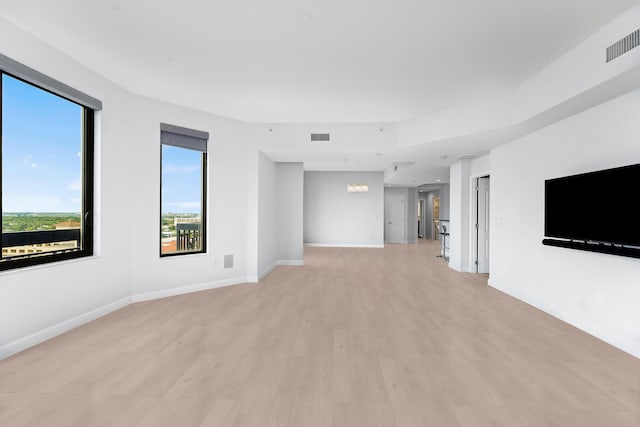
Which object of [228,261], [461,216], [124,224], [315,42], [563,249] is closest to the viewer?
[315,42]

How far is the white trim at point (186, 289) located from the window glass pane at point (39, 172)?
1155 millimetres

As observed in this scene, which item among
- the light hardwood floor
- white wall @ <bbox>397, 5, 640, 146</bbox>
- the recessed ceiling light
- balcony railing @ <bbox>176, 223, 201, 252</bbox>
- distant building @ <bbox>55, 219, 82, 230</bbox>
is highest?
the recessed ceiling light

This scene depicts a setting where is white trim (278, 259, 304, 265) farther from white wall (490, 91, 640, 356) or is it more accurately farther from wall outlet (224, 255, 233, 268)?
white wall (490, 91, 640, 356)

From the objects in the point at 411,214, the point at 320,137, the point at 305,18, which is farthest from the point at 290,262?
the point at 411,214

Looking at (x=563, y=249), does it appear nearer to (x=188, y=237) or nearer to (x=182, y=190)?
(x=188, y=237)

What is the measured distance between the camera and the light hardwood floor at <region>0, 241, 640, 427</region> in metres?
1.91

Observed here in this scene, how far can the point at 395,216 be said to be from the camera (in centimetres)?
1284

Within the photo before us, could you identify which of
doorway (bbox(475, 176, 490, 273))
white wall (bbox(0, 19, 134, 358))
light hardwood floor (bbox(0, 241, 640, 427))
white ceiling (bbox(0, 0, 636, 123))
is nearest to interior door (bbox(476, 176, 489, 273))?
doorway (bbox(475, 176, 490, 273))

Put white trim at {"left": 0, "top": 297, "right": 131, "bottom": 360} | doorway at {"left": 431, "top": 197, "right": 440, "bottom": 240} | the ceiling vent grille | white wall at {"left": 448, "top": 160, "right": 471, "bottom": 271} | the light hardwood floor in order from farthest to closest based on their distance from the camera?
doorway at {"left": 431, "top": 197, "right": 440, "bottom": 240}, white wall at {"left": 448, "top": 160, "right": 471, "bottom": 271}, white trim at {"left": 0, "top": 297, "right": 131, "bottom": 360}, the ceiling vent grille, the light hardwood floor

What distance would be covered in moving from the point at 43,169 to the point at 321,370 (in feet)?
11.2

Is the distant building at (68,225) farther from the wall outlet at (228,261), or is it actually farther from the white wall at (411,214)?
the white wall at (411,214)

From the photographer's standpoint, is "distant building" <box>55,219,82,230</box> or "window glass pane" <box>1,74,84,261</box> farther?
"distant building" <box>55,219,82,230</box>

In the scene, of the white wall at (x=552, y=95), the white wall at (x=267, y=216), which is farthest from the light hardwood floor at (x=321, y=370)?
the white wall at (x=552, y=95)

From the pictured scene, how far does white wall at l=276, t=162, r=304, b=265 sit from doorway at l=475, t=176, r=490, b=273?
3836 millimetres
